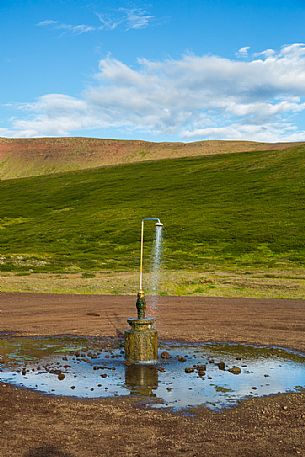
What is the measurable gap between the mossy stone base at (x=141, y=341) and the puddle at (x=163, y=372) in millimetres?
423

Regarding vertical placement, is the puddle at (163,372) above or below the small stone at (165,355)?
below

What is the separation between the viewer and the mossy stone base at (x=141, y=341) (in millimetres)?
21688

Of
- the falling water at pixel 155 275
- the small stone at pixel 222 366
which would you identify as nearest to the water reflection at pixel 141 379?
the small stone at pixel 222 366

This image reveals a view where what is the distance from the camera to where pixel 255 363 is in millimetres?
22219

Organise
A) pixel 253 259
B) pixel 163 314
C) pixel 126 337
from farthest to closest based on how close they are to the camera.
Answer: pixel 253 259 < pixel 163 314 < pixel 126 337

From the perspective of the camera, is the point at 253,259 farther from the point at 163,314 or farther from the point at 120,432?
the point at 120,432

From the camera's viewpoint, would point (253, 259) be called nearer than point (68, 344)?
No

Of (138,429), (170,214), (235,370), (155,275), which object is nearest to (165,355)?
(235,370)

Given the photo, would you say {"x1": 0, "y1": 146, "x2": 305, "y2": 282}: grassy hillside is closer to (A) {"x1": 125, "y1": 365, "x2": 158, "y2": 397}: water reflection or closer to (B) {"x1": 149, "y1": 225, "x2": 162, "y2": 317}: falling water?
(B) {"x1": 149, "y1": 225, "x2": 162, "y2": 317}: falling water

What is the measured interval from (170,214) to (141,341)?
308ft

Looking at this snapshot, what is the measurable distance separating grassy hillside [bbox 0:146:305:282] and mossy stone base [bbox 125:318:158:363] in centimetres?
4386

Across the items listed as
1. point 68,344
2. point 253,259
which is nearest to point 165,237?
point 253,259

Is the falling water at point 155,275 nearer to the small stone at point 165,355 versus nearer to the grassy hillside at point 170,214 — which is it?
the grassy hillside at point 170,214

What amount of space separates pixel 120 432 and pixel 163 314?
20.0 m
